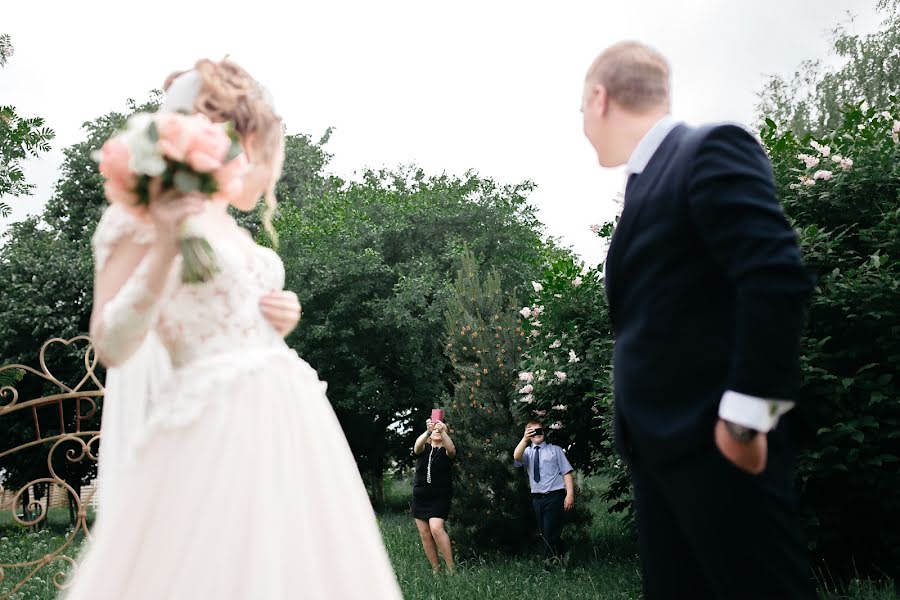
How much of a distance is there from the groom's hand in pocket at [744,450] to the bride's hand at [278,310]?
4.41ft

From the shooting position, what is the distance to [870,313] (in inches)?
265

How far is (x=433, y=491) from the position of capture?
39.4ft

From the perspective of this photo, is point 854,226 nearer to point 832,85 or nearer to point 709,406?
point 709,406

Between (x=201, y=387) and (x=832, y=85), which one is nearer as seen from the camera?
(x=201, y=387)

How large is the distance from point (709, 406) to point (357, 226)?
961 inches

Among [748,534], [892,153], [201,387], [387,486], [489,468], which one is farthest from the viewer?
[387,486]

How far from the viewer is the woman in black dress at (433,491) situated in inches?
468

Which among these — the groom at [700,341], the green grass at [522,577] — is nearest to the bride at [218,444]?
the groom at [700,341]

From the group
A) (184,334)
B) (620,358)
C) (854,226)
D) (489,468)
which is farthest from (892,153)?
(489,468)

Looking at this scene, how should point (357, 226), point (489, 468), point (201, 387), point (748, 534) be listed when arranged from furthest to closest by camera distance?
1. point (357, 226)
2. point (489, 468)
3. point (201, 387)
4. point (748, 534)

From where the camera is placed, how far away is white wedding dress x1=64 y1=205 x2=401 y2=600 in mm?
2482

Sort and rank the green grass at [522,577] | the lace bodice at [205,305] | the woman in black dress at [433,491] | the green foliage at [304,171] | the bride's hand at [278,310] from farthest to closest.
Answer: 1. the green foliage at [304,171]
2. the woman in black dress at [433,491]
3. the green grass at [522,577]
4. the bride's hand at [278,310]
5. the lace bodice at [205,305]

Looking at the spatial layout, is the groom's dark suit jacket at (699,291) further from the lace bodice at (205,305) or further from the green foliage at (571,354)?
the green foliage at (571,354)

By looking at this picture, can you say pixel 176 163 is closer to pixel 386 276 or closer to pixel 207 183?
pixel 207 183
